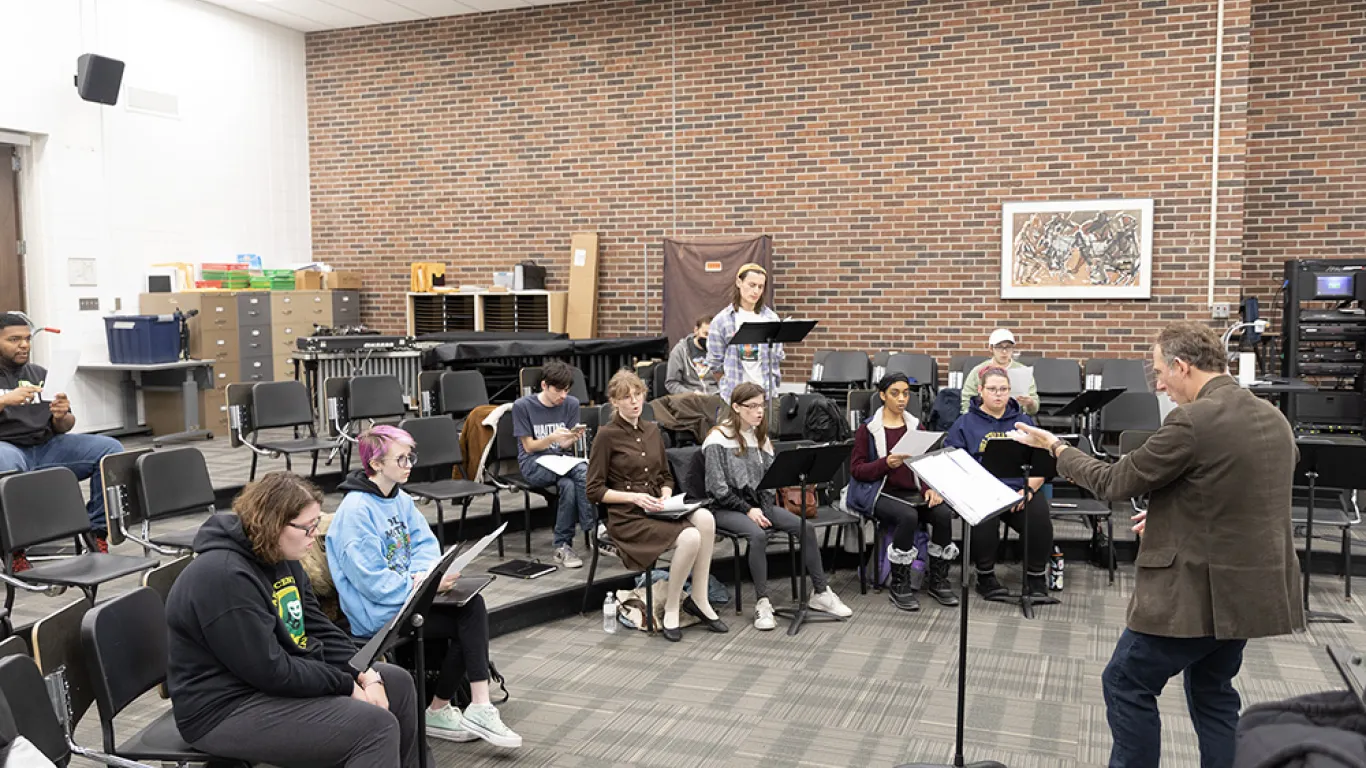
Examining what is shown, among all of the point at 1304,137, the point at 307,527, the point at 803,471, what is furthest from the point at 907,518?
the point at 1304,137

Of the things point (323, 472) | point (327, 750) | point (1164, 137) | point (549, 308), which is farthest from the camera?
point (549, 308)

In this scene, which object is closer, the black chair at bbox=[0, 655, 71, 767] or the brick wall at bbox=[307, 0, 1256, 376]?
the black chair at bbox=[0, 655, 71, 767]

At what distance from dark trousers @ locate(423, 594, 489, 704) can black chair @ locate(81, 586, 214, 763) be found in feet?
3.40

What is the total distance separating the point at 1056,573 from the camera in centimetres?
621

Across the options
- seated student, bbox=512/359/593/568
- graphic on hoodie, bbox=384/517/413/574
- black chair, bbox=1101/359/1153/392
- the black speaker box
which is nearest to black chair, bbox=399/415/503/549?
seated student, bbox=512/359/593/568

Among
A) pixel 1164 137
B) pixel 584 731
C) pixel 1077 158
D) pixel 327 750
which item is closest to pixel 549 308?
pixel 1077 158

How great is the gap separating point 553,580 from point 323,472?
9.71ft

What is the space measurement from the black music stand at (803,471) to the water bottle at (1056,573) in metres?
1.40

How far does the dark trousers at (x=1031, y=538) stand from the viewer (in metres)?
6.00

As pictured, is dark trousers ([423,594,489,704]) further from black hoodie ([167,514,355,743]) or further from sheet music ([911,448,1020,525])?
sheet music ([911,448,1020,525])

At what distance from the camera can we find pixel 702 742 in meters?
4.12

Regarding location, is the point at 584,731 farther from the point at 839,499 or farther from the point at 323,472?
the point at 323,472

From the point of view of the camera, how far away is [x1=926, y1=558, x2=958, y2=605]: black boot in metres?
6.01

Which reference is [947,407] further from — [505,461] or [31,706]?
[31,706]
